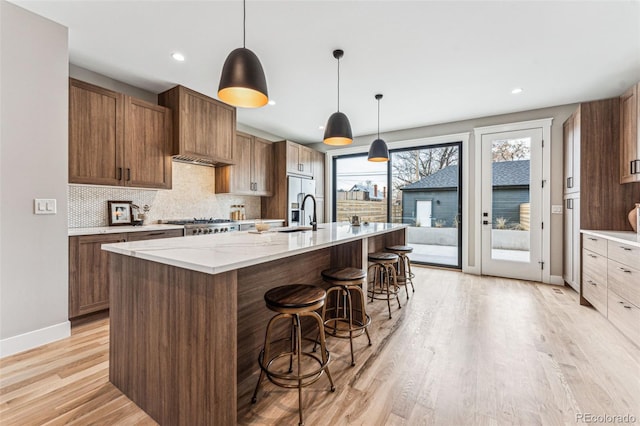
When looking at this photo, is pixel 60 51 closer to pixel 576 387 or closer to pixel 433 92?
pixel 433 92

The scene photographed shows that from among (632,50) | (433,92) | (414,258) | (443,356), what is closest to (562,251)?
(414,258)

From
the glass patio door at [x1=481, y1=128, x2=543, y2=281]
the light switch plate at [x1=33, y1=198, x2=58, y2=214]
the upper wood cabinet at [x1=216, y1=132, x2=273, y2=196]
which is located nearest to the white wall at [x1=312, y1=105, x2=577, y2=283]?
the glass patio door at [x1=481, y1=128, x2=543, y2=281]

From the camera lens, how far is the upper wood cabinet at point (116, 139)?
2.76 metres

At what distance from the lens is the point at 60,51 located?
237 centimetres

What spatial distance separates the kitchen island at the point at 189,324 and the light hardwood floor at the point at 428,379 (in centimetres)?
22

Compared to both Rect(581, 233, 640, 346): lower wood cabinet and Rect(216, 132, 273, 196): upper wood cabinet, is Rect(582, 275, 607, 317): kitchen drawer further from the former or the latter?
Rect(216, 132, 273, 196): upper wood cabinet

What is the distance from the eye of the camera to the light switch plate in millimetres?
2237

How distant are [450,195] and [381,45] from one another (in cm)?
320

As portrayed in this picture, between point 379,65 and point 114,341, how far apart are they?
130 inches

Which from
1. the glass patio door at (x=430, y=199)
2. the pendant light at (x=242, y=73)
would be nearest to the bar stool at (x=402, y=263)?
the glass patio door at (x=430, y=199)

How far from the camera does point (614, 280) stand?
255 cm

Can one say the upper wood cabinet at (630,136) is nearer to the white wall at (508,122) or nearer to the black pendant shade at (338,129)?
the white wall at (508,122)

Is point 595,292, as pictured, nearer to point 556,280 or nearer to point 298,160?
point 556,280

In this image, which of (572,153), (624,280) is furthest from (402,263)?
(572,153)
